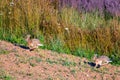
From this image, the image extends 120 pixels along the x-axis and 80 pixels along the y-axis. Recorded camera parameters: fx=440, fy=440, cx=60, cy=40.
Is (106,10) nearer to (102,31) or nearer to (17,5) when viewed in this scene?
(102,31)

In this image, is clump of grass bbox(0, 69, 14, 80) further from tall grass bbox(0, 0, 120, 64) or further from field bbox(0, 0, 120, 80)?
tall grass bbox(0, 0, 120, 64)

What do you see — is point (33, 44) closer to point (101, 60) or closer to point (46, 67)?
point (46, 67)

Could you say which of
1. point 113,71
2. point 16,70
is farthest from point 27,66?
point 113,71

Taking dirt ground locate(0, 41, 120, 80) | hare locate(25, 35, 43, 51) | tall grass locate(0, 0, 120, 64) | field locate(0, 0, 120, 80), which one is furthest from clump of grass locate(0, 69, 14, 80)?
tall grass locate(0, 0, 120, 64)

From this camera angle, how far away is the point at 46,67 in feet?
26.3

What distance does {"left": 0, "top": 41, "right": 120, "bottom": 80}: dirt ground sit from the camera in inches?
300

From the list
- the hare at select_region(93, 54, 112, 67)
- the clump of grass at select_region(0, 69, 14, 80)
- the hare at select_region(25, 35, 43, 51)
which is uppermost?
the hare at select_region(25, 35, 43, 51)

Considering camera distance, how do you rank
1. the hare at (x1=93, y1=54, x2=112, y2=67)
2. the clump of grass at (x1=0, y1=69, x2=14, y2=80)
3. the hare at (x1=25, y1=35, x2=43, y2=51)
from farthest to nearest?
the hare at (x1=25, y1=35, x2=43, y2=51)
the hare at (x1=93, y1=54, x2=112, y2=67)
the clump of grass at (x1=0, y1=69, x2=14, y2=80)

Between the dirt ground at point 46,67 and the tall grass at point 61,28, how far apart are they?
483 mm

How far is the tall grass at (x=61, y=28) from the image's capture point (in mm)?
9219

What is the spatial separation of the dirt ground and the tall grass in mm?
483

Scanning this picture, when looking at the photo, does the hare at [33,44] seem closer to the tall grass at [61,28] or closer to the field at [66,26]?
the field at [66,26]

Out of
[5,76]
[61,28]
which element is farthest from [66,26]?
[5,76]

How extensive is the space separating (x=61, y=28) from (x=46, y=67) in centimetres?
182
